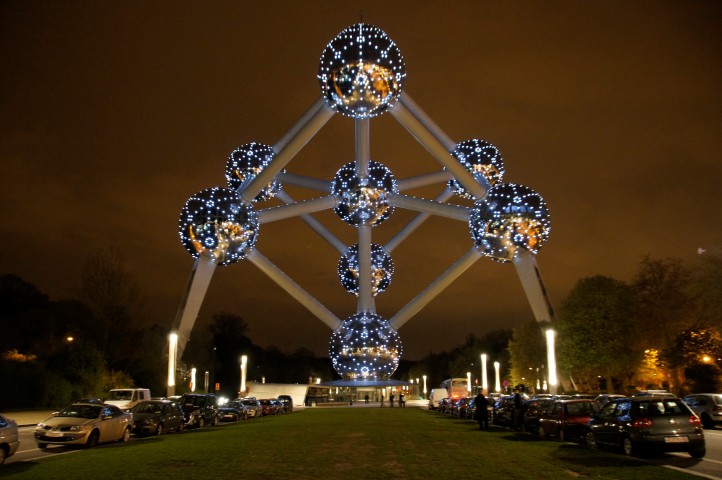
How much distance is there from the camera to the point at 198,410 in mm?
28062

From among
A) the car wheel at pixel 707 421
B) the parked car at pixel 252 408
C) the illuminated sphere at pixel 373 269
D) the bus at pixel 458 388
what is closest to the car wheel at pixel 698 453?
the car wheel at pixel 707 421

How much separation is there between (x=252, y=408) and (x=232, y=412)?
17.7 feet

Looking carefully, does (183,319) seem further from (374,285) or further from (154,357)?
(154,357)

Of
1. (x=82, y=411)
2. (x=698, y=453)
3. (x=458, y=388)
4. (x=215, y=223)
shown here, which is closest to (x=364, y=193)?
(x=215, y=223)

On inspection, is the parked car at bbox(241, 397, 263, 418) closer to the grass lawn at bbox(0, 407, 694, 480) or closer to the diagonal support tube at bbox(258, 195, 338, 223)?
the diagonal support tube at bbox(258, 195, 338, 223)

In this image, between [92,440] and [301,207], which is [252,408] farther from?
[92,440]

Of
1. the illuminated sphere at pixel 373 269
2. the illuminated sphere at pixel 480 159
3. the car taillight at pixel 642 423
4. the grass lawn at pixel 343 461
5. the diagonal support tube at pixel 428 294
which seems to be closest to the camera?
the grass lawn at pixel 343 461

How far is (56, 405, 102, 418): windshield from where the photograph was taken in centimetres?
1816

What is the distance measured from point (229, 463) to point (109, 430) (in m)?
6.93

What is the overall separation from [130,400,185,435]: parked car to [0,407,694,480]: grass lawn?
2.73 meters

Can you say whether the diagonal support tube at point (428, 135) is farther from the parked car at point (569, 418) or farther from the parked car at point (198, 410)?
the parked car at point (569, 418)

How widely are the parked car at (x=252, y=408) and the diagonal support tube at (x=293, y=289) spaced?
671 centimetres

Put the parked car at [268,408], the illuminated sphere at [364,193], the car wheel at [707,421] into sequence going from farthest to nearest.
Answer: the parked car at [268,408], the illuminated sphere at [364,193], the car wheel at [707,421]

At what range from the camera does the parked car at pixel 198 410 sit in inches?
1075
